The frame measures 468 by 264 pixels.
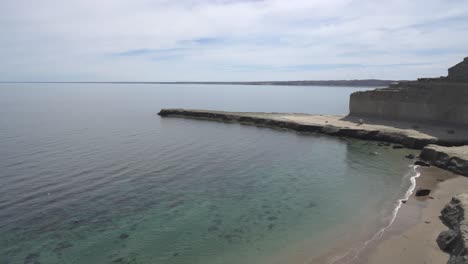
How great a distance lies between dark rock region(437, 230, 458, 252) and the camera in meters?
11.6

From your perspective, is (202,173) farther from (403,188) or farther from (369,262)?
(369,262)

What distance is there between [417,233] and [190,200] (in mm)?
9672

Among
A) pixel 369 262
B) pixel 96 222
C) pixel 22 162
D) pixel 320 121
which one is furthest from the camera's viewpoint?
pixel 320 121

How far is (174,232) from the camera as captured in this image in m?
13.9

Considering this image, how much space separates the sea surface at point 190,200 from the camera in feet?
41.1

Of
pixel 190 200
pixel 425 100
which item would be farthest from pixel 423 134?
pixel 190 200

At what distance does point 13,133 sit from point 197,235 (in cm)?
3296

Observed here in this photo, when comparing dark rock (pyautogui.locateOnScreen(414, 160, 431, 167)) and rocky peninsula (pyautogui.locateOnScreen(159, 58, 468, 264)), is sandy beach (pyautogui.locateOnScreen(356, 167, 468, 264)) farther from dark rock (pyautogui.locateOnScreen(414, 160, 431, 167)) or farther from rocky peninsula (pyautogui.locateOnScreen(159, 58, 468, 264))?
dark rock (pyautogui.locateOnScreen(414, 160, 431, 167))

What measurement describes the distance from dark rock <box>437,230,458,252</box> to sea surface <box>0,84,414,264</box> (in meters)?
2.27

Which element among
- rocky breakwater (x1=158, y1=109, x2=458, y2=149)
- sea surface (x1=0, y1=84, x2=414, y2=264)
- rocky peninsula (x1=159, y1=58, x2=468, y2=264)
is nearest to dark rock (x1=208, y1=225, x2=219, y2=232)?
sea surface (x1=0, y1=84, x2=414, y2=264)

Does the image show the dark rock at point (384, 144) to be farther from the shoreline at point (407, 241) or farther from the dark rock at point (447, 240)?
the dark rock at point (447, 240)

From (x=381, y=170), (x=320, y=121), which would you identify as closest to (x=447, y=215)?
(x=381, y=170)

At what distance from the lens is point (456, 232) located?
11820 millimetres

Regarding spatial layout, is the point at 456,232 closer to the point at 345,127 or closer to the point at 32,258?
the point at 32,258
